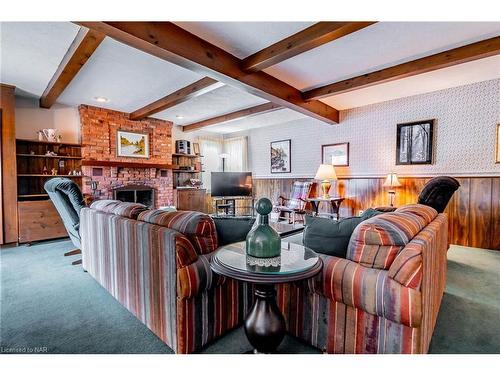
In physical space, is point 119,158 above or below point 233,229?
above

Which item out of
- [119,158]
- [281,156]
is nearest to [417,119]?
[281,156]

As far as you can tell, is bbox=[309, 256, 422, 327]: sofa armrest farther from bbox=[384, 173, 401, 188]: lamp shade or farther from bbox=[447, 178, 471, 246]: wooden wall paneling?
bbox=[447, 178, 471, 246]: wooden wall paneling

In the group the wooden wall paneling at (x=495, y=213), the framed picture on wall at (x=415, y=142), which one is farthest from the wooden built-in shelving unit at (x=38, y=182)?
the wooden wall paneling at (x=495, y=213)

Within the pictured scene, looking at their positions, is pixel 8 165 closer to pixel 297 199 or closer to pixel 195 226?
pixel 195 226

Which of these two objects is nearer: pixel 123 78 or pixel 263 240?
pixel 263 240

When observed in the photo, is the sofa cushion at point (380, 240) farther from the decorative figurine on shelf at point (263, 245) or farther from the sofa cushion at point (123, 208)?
the sofa cushion at point (123, 208)

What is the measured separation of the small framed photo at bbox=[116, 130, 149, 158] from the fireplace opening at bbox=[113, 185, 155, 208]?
71 centimetres

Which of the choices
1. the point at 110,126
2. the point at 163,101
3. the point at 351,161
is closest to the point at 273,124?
the point at 351,161

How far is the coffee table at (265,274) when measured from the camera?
1114 mm

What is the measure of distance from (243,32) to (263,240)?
2111mm

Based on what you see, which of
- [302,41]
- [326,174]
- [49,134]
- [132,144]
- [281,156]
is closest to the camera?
[302,41]

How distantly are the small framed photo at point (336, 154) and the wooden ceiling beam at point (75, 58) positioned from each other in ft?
14.0

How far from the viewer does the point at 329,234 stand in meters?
1.49

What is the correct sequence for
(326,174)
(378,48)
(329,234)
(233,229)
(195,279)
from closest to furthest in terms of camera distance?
1. (195,279)
2. (329,234)
3. (233,229)
4. (378,48)
5. (326,174)
